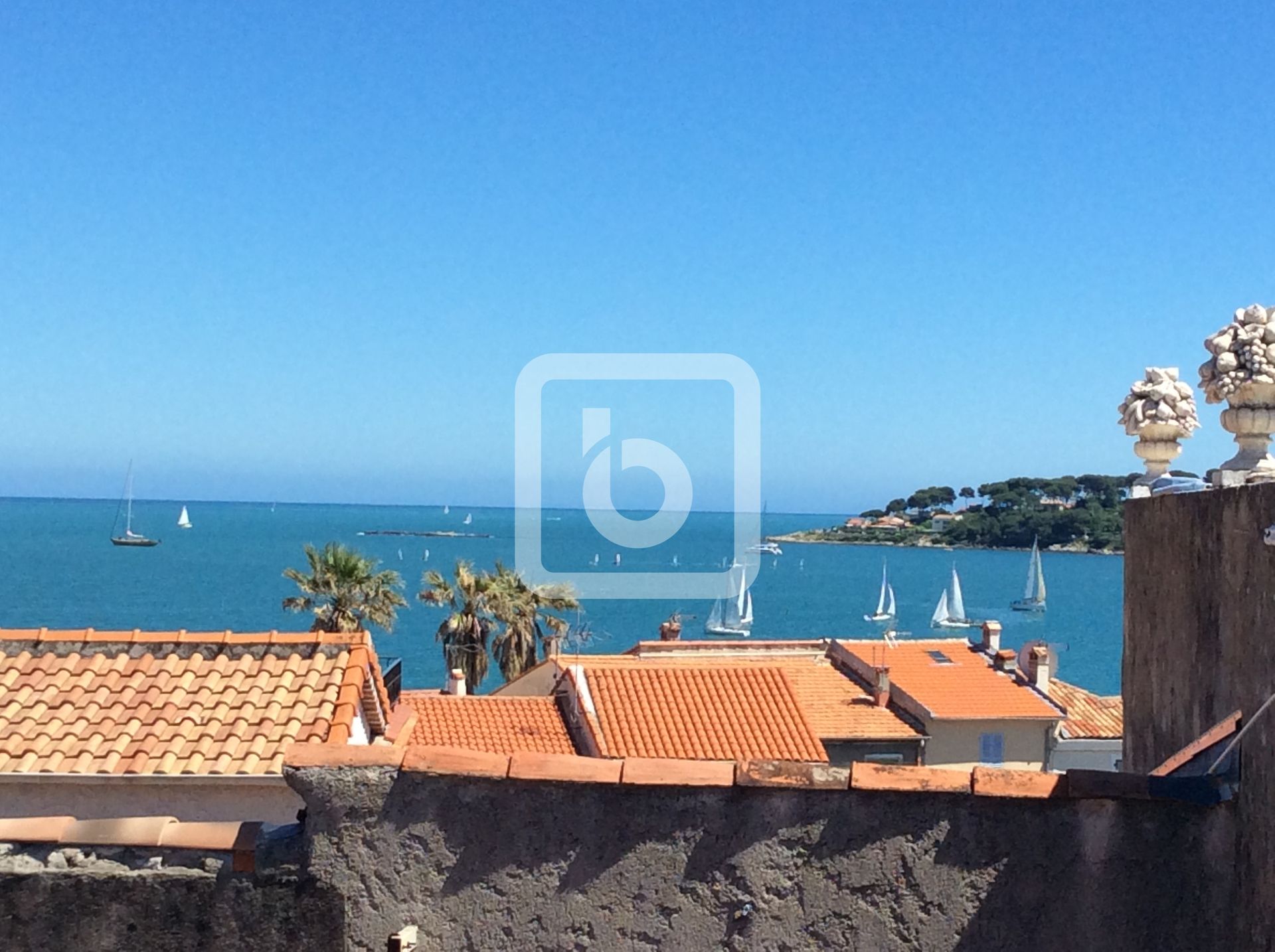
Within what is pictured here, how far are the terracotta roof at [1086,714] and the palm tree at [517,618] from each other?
43.3ft

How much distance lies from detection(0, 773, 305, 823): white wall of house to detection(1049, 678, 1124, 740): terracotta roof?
22584 mm

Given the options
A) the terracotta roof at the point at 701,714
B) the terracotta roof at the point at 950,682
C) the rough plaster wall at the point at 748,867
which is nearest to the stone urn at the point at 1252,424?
the rough plaster wall at the point at 748,867

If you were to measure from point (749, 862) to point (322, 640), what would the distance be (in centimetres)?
570

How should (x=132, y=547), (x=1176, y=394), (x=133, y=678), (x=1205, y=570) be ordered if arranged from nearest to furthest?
(x=1205, y=570), (x=1176, y=394), (x=133, y=678), (x=132, y=547)

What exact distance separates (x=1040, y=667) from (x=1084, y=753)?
265cm

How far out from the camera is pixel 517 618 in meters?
34.2

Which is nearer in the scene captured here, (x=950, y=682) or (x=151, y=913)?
(x=151, y=913)

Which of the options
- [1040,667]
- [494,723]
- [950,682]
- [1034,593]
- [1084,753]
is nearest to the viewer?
[494,723]

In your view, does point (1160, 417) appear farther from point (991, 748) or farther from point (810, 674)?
point (810, 674)

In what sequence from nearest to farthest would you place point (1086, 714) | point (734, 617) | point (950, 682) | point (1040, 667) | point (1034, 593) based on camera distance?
1. point (1086, 714)
2. point (1040, 667)
3. point (950, 682)
4. point (734, 617)
5. point (1034, 593)

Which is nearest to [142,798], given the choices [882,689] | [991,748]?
[882,689]

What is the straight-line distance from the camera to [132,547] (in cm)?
17325

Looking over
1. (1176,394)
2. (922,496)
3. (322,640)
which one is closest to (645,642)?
(322,640)

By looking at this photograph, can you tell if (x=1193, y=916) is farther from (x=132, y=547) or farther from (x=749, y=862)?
(x=132, y=547)
